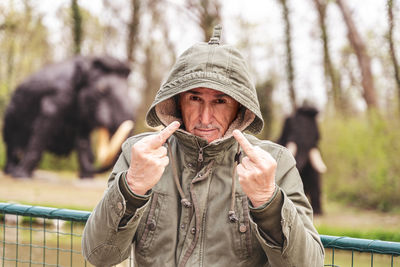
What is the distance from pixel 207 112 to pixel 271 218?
21.4 inches

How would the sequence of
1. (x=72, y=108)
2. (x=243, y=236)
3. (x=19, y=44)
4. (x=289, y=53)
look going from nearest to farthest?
(x=243, y=236) < (x=72, y=108) < (x=289, y=53) < (x=19, y=44)

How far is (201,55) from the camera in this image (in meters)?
2.04

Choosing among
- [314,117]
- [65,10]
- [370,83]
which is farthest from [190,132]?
[65,10]

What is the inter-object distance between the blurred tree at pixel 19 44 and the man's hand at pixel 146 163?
15251mm

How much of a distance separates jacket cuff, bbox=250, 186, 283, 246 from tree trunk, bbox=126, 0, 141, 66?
15885mm

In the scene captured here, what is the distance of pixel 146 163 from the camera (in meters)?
1.75

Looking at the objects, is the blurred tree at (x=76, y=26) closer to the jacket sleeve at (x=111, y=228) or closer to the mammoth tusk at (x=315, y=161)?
the mammoth tusk at (x=315, y=161)

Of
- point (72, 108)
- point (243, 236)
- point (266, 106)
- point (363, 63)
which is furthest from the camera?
point (266, 106)

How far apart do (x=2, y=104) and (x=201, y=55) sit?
665 inches

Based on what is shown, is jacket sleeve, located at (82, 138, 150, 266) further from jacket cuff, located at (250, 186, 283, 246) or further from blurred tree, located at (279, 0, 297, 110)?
blurred tree, located at (279, 0, 297, 110)

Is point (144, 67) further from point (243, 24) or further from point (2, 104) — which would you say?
point (2, 104)

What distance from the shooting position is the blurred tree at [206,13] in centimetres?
1431

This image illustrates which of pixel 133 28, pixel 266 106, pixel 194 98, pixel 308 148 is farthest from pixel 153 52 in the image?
pixel 194 98

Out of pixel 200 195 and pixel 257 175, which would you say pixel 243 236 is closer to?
pixel 200 195
